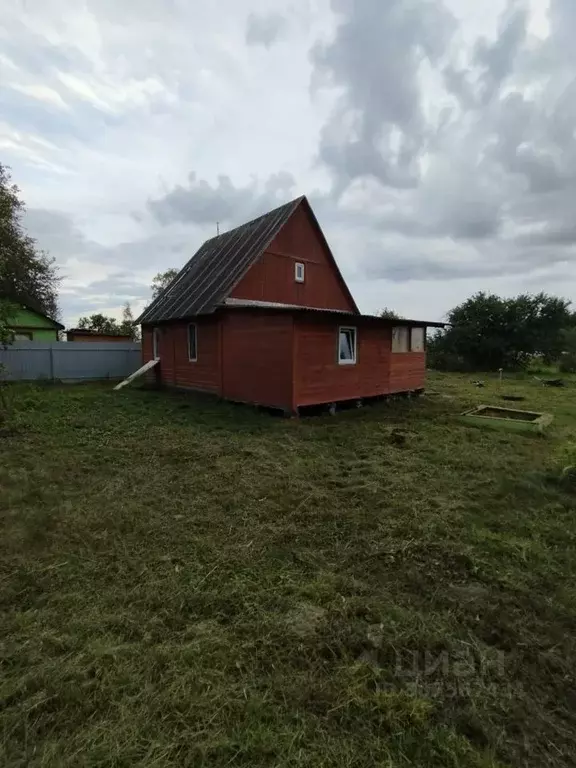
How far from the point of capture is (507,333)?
2614 cm

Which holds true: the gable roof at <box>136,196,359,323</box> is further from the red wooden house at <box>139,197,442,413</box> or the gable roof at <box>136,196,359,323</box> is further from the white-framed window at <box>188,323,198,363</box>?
the white-framed window at <box>188,323,198,363</box>

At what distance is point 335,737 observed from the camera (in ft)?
5.89

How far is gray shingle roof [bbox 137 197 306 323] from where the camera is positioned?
41.5ft

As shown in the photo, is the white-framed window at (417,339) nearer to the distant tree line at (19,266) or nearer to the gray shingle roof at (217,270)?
the gray shingle roof at (217,270)

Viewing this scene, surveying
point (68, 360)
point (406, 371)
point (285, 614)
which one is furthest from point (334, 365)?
point (68, 360)

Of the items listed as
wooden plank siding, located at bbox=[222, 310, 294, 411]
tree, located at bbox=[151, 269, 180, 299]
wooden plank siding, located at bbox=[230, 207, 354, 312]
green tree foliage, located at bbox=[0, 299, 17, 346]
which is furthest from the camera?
tree, located at bbox=[151, 269, 180, 299]

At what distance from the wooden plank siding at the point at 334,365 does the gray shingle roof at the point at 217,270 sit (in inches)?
135

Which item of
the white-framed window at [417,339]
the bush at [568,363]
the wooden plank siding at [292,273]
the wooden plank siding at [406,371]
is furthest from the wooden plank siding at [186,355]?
the bush at [568,363]

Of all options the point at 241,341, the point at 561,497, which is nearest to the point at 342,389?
the point at 241,341

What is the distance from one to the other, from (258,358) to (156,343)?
23.8 feet

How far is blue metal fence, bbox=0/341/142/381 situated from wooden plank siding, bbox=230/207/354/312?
8.08m

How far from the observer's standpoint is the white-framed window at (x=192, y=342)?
13.1m

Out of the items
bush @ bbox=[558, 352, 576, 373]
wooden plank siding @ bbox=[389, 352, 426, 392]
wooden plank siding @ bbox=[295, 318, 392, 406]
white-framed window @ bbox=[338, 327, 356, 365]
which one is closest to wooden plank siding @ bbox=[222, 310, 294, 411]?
wooden plank siding @ bbox=[295, 318, 392, 406]

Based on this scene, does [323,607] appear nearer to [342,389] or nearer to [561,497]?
[561,497]
